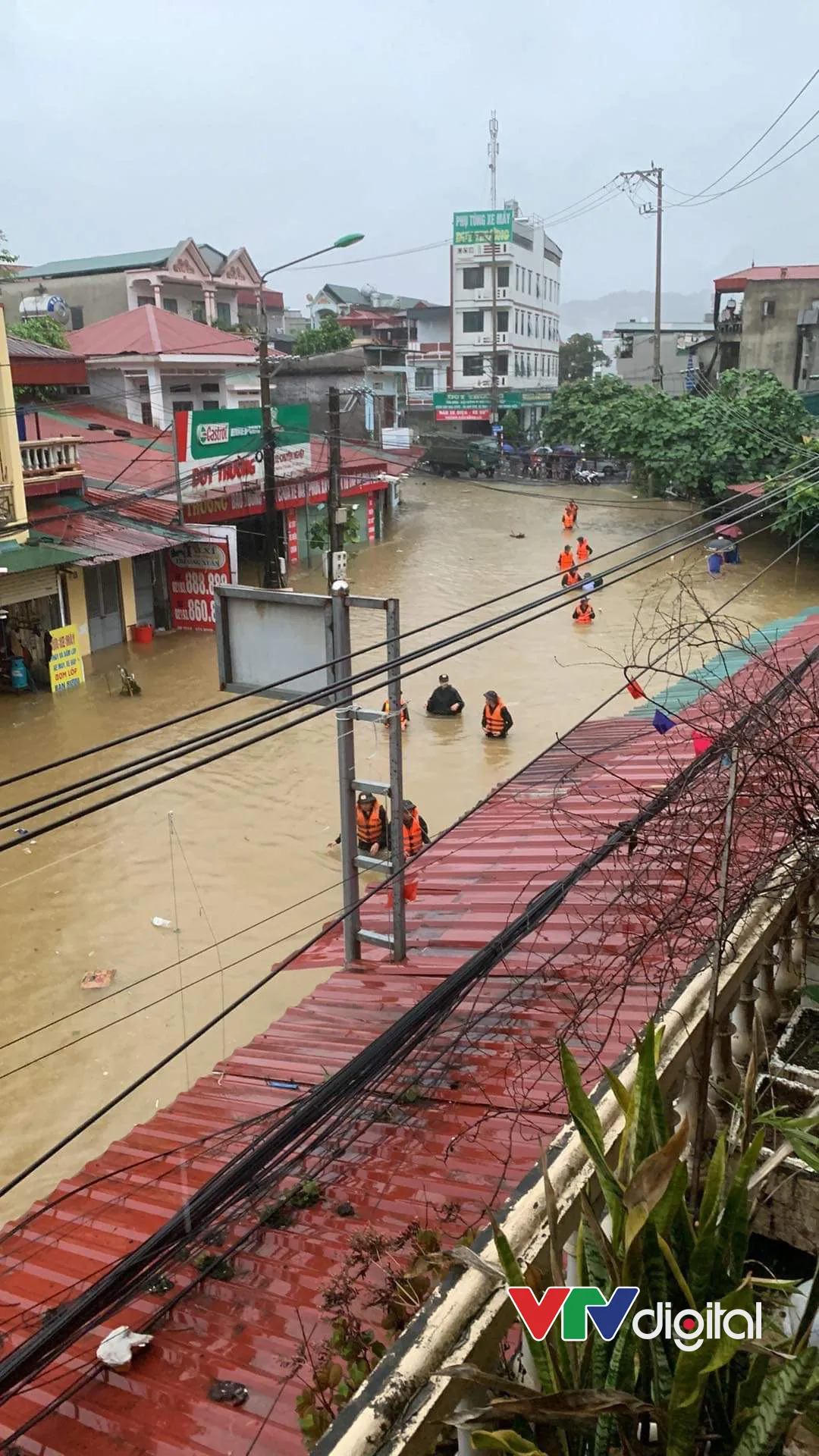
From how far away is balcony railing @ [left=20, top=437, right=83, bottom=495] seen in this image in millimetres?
19094

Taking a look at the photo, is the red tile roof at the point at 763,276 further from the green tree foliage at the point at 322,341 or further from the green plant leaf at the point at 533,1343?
the green plant leaf at the point at 533,1343

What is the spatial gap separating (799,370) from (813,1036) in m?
40.9

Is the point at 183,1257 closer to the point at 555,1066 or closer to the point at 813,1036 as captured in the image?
the point at 555,1066

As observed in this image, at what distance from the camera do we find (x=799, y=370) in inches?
1569

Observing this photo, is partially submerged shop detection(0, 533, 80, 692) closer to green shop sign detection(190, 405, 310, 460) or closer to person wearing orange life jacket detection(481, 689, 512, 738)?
green shop sign detection(190, 405, 310, 460)

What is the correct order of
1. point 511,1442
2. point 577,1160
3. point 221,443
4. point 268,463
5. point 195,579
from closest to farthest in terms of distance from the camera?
point 511,1442
point 577,1160
point 268,463
point 195,579
point 221,443

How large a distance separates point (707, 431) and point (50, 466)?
2057 centimetres

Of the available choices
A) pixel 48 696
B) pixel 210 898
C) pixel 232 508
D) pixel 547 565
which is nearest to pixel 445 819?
pixel 210 898

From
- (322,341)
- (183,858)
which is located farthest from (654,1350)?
(322,341)

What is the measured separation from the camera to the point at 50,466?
1972cm

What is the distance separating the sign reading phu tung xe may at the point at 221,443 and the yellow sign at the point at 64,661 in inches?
207

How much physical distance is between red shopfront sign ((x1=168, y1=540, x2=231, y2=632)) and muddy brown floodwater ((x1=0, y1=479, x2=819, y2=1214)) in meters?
0.59

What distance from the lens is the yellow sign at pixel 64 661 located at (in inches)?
700

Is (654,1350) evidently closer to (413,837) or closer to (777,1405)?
(777,1405)
